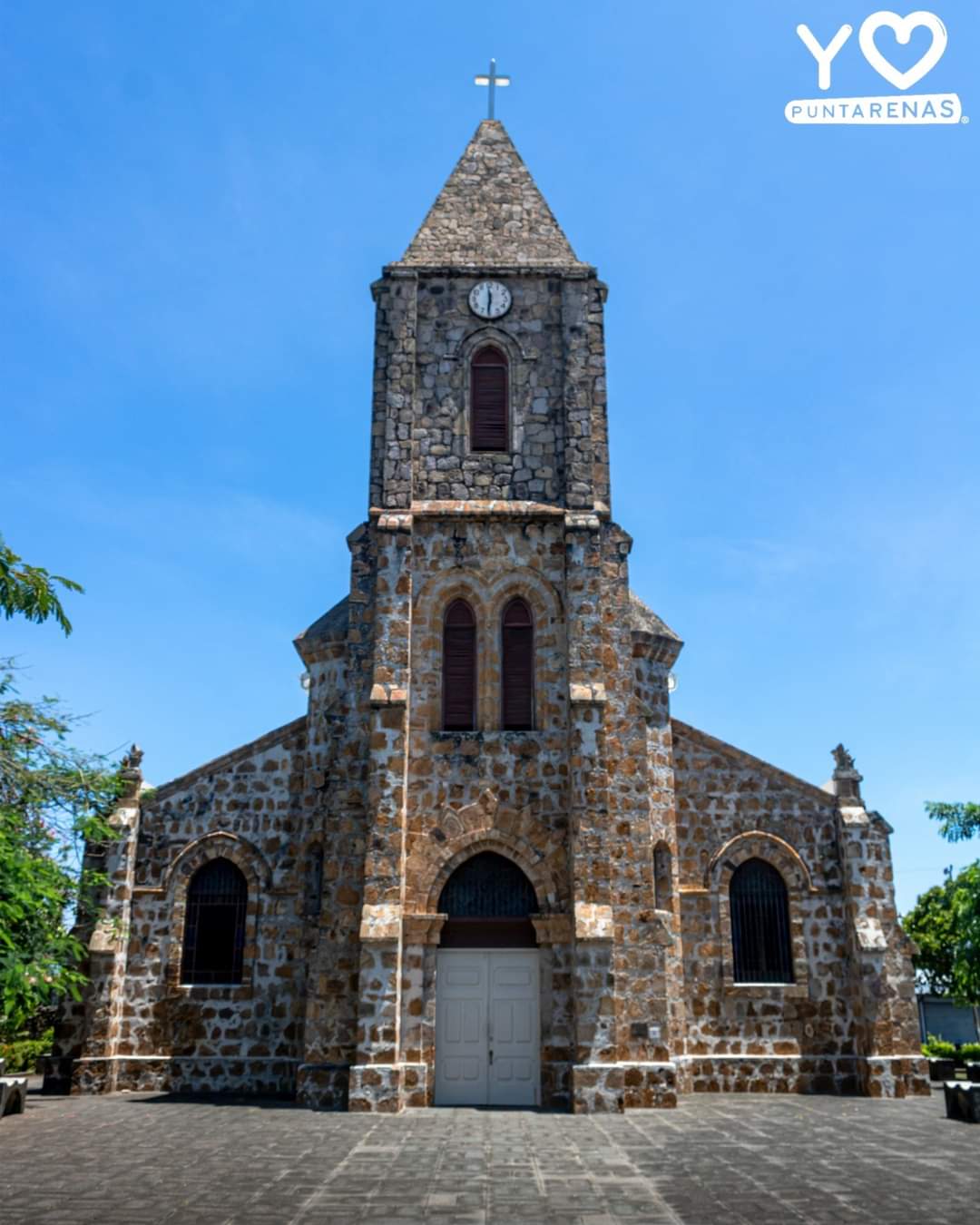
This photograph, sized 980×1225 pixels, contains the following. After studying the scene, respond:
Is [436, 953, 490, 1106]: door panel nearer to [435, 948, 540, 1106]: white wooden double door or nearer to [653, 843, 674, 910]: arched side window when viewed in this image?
[435, 948, 540, 1106]: white wooden double door

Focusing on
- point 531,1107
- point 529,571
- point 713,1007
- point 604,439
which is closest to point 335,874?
point 531,1107

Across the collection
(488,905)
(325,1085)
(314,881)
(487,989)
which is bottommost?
(325,1085)

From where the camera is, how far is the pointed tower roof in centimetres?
2370

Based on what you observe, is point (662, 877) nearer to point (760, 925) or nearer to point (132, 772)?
point (760, 925)

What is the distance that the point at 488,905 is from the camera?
20188mm

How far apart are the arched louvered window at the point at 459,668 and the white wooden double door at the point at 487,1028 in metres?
4.09

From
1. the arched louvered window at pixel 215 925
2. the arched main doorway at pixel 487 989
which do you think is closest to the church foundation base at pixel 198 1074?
the arched louvered window at pixel 215 925

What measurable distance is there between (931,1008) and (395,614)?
91.6ft

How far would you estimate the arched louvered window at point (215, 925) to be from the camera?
2288 cm

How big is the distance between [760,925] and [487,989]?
675 centimetres

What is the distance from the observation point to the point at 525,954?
19.8m

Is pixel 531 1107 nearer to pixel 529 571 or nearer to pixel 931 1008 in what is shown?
pixel 529 571

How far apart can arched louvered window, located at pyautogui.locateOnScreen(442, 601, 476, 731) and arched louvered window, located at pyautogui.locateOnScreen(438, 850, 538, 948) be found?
8.08ft

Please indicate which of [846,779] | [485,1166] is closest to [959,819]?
[846,779]
